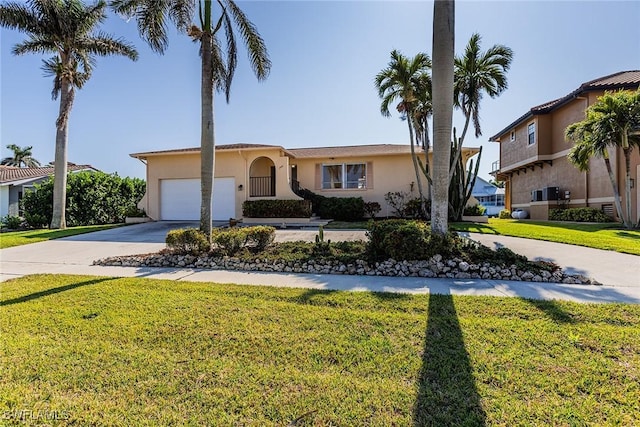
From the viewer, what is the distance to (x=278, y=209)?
16.2m

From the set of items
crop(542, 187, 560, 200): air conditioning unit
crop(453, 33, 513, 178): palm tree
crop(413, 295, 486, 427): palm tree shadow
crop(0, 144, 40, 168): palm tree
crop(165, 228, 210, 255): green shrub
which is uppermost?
crop(0, 144, 40, 168): palm tree

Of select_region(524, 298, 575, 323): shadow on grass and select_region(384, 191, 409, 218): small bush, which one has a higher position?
select_region(384, 191, 409, 218): small bush

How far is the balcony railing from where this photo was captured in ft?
59.7

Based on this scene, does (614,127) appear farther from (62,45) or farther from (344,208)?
(62,45)

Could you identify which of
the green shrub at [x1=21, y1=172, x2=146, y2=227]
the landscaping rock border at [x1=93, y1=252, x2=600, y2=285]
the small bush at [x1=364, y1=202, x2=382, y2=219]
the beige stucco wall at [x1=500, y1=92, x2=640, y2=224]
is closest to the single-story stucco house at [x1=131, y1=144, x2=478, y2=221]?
the small bush at [x1=364, y1=202, x2=382, y2=219]

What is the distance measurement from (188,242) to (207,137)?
8.94 feet

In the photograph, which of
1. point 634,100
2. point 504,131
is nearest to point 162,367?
point 634,100

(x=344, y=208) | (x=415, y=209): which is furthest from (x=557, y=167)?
(x=344, y=208)

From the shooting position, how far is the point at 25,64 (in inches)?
623

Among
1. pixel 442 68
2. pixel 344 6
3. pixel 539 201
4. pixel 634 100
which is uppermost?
pixel 344 6

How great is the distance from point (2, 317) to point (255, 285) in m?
3.28

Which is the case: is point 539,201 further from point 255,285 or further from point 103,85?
point 103,85

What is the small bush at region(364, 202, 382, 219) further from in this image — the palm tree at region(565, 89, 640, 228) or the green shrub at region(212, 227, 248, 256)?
the green shrub at region(212, 227, 248, 256)

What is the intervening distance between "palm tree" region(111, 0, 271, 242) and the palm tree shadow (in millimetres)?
6282
